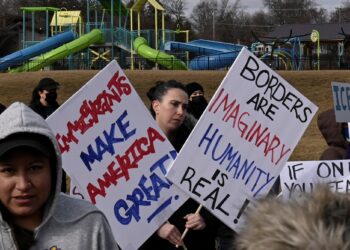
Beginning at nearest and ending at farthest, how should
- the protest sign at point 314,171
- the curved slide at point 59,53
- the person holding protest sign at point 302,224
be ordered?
the person holding protest sign at point 302,224 < the protest sign at point 314,171 < the curved slide at point 59,53

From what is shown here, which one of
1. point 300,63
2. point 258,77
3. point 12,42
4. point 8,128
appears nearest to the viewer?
point 8,128

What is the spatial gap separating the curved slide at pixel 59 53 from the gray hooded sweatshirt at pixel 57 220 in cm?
3163

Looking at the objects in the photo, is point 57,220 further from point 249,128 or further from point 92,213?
point 249,128

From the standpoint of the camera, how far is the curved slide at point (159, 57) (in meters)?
34.9

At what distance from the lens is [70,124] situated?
4367 millimetres

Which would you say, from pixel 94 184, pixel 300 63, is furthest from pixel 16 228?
pixel 300 63

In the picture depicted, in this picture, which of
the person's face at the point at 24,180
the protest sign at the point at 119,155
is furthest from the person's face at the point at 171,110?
the person's face at the point at 24,180

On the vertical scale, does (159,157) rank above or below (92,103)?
below

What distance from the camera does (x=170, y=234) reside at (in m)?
4.21

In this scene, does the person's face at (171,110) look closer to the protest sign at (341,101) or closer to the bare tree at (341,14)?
the protest sign at (341,101)

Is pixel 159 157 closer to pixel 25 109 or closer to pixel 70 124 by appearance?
Answer: pixel 70 124

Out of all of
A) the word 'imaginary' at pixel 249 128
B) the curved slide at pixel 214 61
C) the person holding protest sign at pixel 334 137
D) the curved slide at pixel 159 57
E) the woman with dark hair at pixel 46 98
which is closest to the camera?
the word 'imaginary' at pixel 249 128

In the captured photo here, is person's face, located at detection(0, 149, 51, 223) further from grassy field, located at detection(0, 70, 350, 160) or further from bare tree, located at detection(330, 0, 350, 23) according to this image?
bare tree, located at detection(330, 0, 350, 23)

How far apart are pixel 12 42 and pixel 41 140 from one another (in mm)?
65739
